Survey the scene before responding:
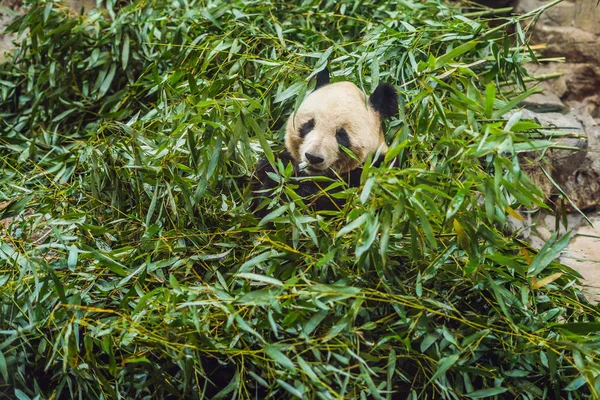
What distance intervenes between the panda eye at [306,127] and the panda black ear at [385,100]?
0.20 meters

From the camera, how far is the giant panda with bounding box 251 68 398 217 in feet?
6.47

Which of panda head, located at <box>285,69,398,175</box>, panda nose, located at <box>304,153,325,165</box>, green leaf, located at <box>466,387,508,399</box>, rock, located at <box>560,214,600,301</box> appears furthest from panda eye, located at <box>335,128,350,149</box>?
rock, located at <box>560,214,600,301</box>

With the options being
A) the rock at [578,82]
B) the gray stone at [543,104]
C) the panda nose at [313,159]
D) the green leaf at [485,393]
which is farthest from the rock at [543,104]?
the green leaf at [485,393]

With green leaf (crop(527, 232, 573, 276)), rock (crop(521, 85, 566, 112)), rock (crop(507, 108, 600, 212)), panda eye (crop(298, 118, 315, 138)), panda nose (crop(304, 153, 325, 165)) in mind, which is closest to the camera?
green leaf (crop(527, 232, 573, 276))

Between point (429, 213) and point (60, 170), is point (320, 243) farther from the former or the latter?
point (60, 170)

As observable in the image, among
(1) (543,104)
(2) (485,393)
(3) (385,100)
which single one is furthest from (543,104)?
(2) (485,393)

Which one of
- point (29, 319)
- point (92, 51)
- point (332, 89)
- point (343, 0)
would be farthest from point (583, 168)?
point (29, 319)

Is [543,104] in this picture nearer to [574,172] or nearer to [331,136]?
[574,172]

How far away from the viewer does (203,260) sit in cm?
198

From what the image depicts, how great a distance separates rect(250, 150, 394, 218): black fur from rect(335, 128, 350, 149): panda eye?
0.32ft

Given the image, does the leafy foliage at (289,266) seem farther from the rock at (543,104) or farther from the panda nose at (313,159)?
the rock at (543,104)

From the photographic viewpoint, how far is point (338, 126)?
200 cm

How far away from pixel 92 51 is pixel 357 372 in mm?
2032

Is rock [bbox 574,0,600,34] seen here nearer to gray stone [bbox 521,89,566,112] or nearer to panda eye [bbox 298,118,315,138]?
gray stone [bbox 521,89,566,112]
